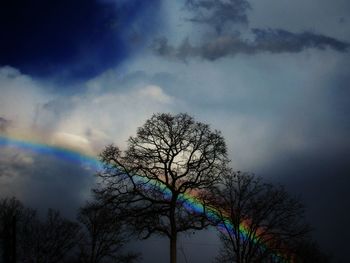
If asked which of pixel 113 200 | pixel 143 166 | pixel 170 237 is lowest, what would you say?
pixel 170 237

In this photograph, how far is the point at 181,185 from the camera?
4062 centimetres

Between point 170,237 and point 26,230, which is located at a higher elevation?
point 26,230

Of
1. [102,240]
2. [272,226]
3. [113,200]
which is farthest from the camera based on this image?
[102,240]

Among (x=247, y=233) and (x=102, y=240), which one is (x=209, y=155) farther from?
(x=102, y=240)

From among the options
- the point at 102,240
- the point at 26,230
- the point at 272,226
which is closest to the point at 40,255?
the point at 26,230

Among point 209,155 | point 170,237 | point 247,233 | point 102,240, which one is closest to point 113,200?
point 170,237

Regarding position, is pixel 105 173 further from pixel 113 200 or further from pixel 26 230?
pixel 26 230

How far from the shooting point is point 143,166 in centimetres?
4025

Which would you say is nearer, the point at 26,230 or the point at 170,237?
the point at 170,237

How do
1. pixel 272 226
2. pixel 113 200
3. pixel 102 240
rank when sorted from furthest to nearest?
1. pixel 102 240
2. pixel 272 226
3. pixel 113 200

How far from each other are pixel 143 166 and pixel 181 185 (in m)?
3.73

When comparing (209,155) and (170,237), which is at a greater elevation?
(209,155)

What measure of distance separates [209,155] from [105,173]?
919 centimetres

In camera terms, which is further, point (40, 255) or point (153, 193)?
point (40, 255)
